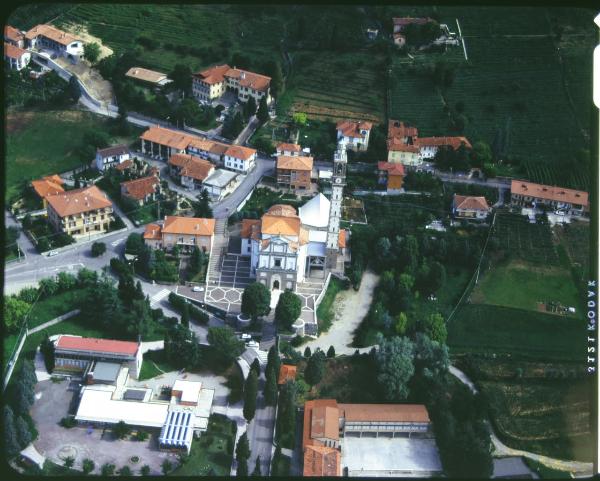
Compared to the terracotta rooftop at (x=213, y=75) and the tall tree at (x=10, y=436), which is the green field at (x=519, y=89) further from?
the tall tree at (x=10, y=436)

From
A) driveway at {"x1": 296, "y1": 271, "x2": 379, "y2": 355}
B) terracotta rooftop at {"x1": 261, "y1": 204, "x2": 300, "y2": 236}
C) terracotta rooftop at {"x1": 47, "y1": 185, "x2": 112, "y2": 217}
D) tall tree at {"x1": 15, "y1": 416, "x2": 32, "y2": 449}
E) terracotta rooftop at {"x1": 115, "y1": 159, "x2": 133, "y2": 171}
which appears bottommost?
driveway at {"x1": 296, "y1": 271, "x2": 379, "y2": 355}

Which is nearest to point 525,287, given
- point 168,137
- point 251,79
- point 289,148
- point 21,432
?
point 289,148

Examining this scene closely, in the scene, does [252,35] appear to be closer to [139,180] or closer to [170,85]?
[170,85]

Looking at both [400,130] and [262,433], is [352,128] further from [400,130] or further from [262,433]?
[262,433]

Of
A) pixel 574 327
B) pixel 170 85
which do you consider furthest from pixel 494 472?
pixel 170 85

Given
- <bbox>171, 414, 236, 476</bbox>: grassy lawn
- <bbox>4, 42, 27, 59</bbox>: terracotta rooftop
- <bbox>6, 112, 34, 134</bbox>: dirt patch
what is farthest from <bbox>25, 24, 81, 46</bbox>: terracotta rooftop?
<bbox>171, 414, 236, 476</bbox>: grassy lawn

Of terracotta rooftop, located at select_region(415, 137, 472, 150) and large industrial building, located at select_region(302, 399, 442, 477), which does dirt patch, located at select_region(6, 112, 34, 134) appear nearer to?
terracotta rooftop, located at select_region(415, 137, 472, 150)
